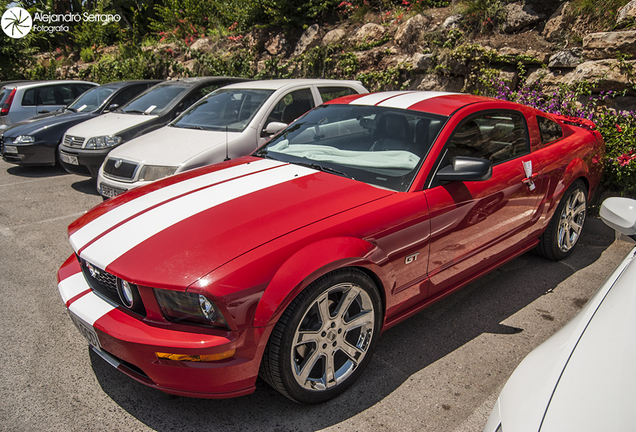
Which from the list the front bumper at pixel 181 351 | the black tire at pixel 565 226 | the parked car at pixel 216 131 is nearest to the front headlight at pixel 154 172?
the parked car at pixel 216 131

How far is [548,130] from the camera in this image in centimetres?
386

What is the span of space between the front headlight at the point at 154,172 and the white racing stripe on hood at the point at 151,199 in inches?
65.7

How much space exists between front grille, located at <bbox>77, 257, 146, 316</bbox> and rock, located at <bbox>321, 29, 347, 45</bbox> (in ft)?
29.2

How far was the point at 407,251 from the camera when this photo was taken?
2.59 m

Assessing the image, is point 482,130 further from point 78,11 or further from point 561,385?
point 78,11

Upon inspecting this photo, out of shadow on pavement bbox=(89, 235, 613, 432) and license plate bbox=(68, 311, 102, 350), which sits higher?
license plate bbox=(68, 311, 102, 350)

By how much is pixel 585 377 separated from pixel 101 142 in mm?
6562

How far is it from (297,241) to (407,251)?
28.9 inches

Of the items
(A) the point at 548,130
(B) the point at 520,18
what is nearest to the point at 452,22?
(B) the point at 520,18

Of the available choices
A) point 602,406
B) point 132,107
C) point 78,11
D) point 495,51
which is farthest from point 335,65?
point 78,11

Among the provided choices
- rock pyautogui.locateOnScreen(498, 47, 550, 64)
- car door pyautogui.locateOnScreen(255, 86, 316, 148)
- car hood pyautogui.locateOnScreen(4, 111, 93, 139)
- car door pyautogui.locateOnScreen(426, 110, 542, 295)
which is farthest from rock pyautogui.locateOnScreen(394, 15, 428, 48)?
car hood pyautogui.locateOnScreen(4, 111, 93, 139)

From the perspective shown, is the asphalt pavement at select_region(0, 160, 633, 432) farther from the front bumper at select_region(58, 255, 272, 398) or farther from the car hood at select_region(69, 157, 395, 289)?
the car hood at select_region(69, 157, 395, 289)

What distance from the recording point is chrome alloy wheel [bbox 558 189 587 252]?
402cm

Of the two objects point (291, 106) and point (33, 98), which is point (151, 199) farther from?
point (33, 98)
